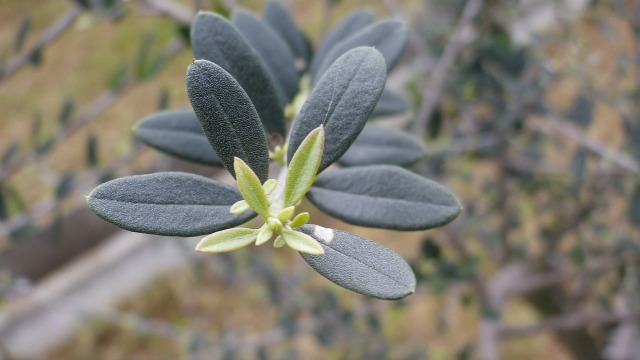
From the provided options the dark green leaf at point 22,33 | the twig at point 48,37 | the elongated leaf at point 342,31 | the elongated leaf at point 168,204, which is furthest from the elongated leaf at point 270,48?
the dark green leaf at point 22,33

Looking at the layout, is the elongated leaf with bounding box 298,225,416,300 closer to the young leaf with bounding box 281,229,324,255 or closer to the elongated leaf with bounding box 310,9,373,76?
the young leaf with bounding box 281,229,324,255

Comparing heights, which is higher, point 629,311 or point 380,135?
point 380,135

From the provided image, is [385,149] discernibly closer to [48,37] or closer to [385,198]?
[385,198]

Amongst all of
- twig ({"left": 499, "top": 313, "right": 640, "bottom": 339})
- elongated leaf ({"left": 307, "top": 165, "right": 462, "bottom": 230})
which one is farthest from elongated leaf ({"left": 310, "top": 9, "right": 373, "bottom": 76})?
twig ({"left": 499, "top": 313, "right": 640, "bottom": 339})

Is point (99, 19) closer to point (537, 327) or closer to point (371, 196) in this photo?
point (371, 196)

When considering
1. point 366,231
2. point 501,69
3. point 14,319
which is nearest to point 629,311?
point 501,69

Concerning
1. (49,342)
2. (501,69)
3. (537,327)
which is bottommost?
(49,342)

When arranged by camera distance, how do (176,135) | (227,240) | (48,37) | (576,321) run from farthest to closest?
(576,321) → (48,37) → (176,135) → (227,240)

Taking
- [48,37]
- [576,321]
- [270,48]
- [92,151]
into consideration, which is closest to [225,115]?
[270,48]

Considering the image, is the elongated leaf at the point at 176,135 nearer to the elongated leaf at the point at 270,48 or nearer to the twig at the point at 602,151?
the elongated leaf at the point at 270,48
